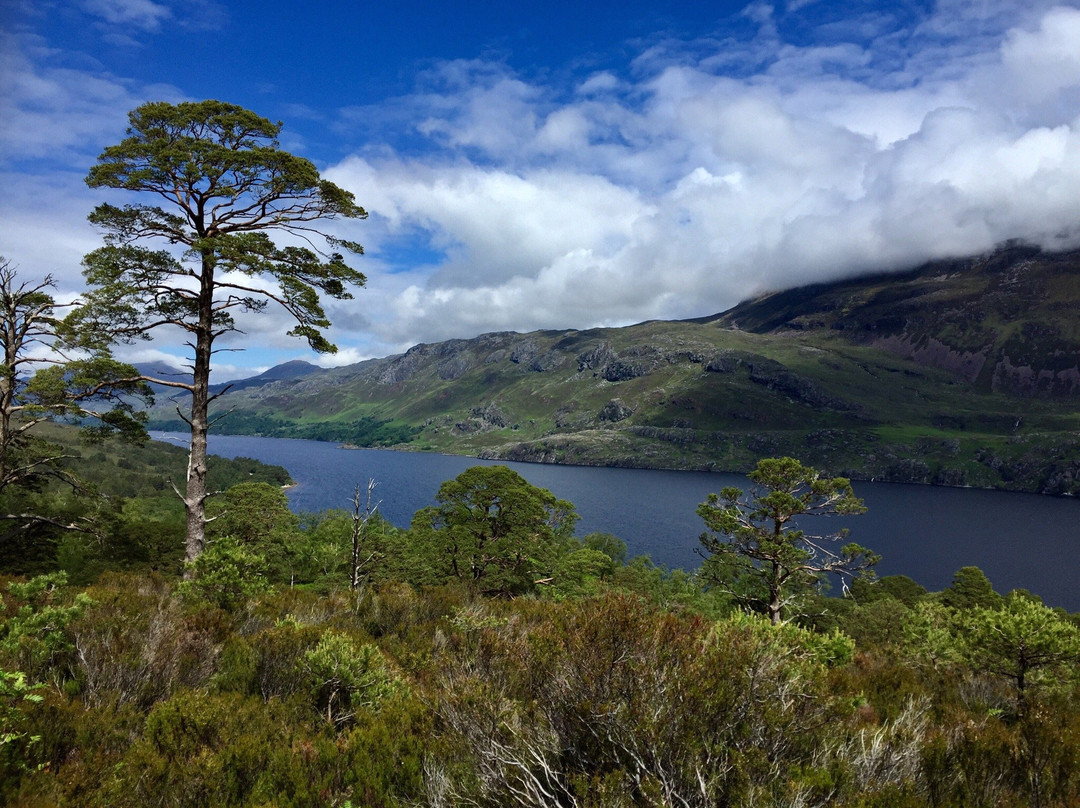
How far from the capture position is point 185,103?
12.2m

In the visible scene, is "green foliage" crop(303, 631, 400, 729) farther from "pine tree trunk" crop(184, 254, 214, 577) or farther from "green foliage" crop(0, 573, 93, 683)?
"pine tree trunk" crop(184, 254, 214, 577)

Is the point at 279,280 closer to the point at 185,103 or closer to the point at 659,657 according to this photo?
the point at 185,103

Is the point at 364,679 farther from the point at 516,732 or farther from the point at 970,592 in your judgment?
the point at 970,592

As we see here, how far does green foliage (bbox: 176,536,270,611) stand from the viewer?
1251cm

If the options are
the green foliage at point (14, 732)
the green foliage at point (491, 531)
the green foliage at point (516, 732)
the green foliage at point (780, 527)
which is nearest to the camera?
the green foliage at point (14, 732)

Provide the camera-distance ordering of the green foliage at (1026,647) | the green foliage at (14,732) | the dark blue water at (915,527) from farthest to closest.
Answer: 1. the dark blue water at (915,527)
2. the green foliage at (1026,647)
3. the green foliage at (14,732)

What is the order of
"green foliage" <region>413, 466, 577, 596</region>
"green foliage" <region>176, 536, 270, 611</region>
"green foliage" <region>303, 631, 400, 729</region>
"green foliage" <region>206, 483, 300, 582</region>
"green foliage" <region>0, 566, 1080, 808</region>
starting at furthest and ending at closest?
"green foliage" <region>206, 483, 300, 582</region>, "green foliage" <region>413, 466, 577, 596</region>, "green foliage" <region>176, 536, 270, 611</region>, "green foliage" <region>303, 631, 400, 729</region>, "green foliage" <region>0, 566, 1080, 808</region>

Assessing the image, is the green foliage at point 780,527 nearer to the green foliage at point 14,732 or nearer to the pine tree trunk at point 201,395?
the pine tree trunk at point 201,395

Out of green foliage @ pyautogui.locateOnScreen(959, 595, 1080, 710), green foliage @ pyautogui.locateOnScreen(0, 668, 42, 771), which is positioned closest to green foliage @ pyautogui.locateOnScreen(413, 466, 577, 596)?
green foliage @ pyautogui.locateOnScreen(959, 595, 1080, 710)

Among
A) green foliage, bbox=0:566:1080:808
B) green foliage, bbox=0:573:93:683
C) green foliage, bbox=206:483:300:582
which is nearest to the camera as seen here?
green foliage, bbox=0:566:1080:808

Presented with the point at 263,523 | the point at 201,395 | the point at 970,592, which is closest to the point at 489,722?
the point at 201,395

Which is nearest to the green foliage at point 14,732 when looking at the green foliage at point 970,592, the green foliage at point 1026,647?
the green foliage at point 1026,647

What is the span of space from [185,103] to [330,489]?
18580cm

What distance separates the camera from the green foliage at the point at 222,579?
12508mm
